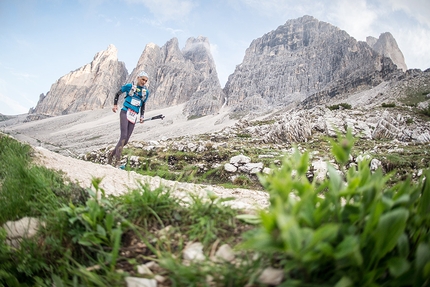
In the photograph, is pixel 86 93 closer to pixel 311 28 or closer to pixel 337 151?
pixel 311 28

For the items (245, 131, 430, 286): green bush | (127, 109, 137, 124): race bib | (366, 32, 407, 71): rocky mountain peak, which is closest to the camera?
(245, 131, 430, 286): green bush

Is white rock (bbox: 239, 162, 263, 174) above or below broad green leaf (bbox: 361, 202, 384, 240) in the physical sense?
below

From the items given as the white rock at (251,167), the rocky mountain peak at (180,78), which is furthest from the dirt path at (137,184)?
the rocky mountain peak at (180,78)

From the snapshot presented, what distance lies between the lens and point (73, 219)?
163cm

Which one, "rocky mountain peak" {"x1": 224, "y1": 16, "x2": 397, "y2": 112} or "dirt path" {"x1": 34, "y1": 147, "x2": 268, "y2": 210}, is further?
"rocky mountain peak" {"x1": 224, "y1": 16, "x2": 397, "y2": 112}

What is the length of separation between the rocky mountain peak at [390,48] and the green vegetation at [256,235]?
198718mm

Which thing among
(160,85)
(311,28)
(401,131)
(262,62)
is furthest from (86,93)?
(401,131)

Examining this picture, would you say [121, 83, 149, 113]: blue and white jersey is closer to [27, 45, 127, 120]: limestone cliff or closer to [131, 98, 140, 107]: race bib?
[131, 98, 140, 107]: race bib

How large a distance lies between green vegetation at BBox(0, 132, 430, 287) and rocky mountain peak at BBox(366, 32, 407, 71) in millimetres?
198718

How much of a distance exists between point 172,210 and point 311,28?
187521 millimetres

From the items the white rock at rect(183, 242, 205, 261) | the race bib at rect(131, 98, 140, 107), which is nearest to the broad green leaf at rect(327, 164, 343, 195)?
the white rock at rect(183, 242, 205, 261)

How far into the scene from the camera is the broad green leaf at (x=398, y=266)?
0.88m

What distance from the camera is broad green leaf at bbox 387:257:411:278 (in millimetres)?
880

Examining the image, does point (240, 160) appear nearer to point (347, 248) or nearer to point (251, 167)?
point (251, 167)
